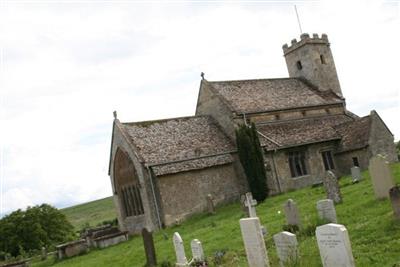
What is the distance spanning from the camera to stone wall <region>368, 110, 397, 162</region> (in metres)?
33.0

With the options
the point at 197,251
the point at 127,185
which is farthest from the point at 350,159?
the point at 197,251

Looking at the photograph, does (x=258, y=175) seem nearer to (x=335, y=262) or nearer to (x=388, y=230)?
(x=388, y=230)

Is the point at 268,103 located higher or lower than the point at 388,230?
higher

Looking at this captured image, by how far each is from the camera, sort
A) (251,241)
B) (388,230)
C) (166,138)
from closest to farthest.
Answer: (251,241), (388,230), (166,138)

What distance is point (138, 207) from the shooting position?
32094mm

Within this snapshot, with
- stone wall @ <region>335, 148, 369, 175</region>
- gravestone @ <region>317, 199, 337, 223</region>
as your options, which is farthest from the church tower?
gravestone @ <region>317, 199, 337, 223</region>

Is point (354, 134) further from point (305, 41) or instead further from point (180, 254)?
point (180, 254)

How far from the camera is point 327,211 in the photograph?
14820mm

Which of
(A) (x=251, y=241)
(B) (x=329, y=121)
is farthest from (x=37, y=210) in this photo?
(A) (x=251, y=241)

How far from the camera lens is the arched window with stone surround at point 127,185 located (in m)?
31.8

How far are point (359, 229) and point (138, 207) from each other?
2099 centimetres

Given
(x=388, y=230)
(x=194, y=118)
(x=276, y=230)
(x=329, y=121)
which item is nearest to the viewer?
(x=388, y=230)

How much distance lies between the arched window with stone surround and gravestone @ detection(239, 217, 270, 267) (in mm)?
20257

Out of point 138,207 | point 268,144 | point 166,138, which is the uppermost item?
point 166,138
